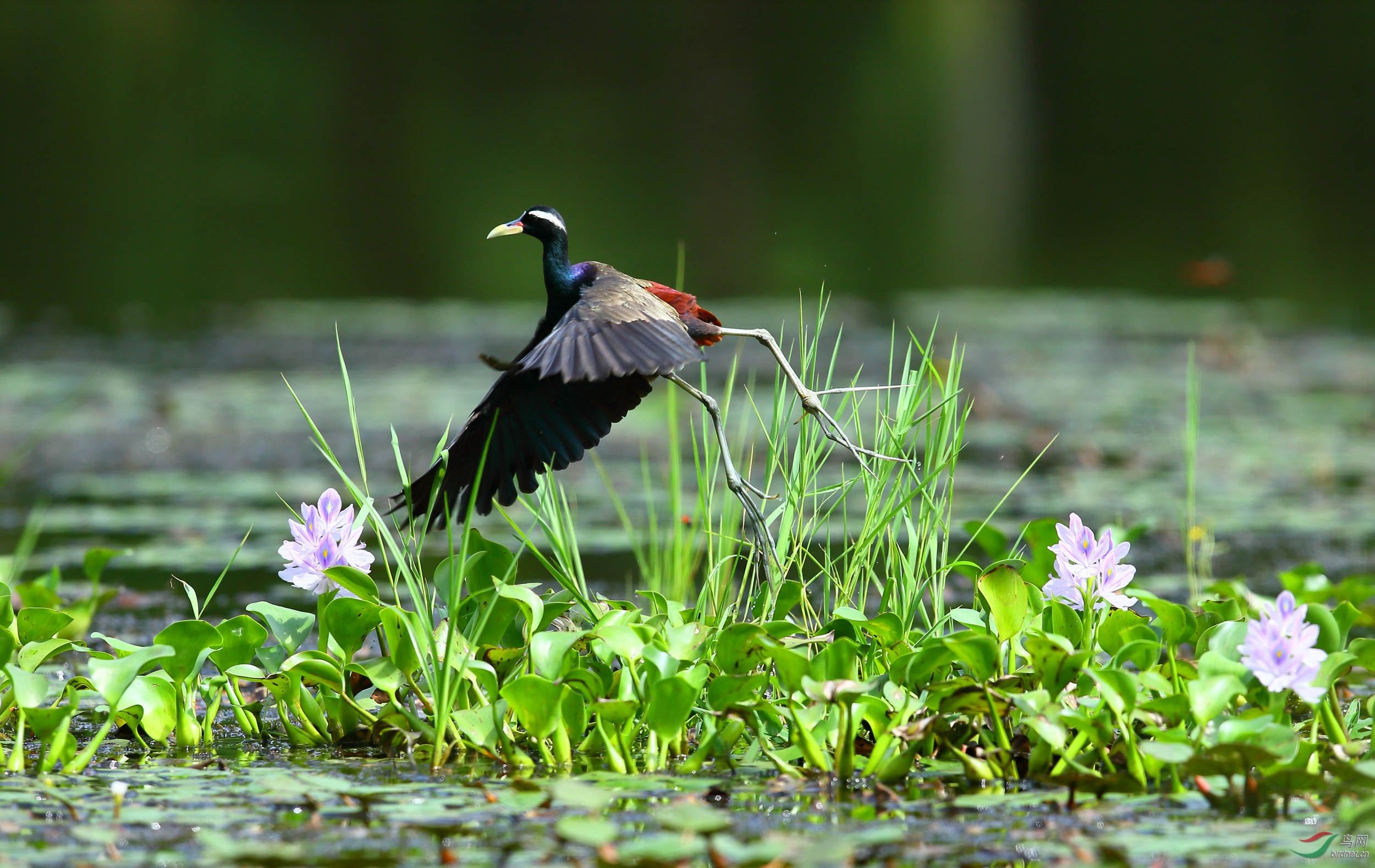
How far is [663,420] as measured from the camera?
7.97 metres

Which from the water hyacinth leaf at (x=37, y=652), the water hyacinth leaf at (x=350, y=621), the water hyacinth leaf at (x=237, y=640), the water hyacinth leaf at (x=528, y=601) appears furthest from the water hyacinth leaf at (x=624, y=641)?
the water hyacinth leaf at (x=37, y=652)

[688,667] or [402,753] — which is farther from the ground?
[688,667]

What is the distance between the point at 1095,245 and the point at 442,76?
12.6 metres

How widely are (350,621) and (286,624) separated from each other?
0.48ft

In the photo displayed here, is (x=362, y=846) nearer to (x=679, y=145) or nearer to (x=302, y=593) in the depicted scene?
(x=302, y=593)

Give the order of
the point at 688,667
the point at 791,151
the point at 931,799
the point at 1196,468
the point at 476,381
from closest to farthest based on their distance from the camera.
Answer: the point at 931,799, the point at 688,667, the point at 1196,468, the point at 476,381, the point at 791,151

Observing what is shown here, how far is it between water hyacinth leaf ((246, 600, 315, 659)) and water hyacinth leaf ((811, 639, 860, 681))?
1005 mm

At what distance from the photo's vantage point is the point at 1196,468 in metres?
6.64

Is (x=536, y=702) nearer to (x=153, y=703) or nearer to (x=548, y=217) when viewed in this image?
(x=153, y=703)

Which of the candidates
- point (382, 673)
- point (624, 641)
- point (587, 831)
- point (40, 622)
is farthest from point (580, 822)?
point (40, 622)

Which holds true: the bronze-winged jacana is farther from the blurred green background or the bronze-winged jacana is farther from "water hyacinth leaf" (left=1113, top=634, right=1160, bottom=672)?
the blurred green background

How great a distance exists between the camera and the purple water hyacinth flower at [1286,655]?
2750 mm

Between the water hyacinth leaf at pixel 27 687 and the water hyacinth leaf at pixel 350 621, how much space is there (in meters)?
0.52

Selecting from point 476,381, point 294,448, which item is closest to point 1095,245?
point 476,381
